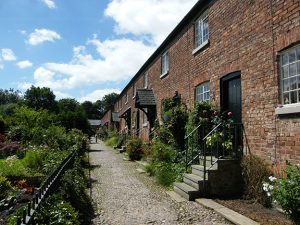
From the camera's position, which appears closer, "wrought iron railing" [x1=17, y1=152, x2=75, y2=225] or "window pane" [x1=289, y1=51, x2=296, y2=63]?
"wrought iron railing" [x1=17, y1=152, x2=75, y2=225]

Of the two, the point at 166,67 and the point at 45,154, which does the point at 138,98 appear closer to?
the point at 166,67

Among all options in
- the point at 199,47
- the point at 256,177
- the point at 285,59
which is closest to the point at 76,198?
the point at 256,177

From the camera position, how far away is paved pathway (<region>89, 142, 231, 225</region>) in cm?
668

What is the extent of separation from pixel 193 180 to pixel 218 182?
2.24ft

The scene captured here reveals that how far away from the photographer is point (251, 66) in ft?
29.0

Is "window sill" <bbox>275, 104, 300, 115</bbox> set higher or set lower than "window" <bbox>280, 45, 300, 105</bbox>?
lower

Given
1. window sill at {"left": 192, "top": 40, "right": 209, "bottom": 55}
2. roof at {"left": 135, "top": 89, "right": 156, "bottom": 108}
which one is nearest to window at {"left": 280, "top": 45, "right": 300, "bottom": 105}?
window sill at {"left": 192, "top": 40, "right": 209, "bottom": 55}

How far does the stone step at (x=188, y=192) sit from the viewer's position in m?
8.39

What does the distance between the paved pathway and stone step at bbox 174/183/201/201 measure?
0.34 metres

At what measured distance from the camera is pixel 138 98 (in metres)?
20.5

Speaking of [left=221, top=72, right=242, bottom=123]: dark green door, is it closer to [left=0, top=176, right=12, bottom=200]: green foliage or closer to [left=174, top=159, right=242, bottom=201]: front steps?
[left=174, top=159, right=242, bottom=201]: front steps

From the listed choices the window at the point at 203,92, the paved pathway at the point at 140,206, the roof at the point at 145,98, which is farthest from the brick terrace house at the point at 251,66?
the roof at the point at 145,98

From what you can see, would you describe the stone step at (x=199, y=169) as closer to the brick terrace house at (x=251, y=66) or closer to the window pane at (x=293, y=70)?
the brick terrace house at (x=251, y=66)

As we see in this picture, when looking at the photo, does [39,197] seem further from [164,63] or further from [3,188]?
[164,63]
